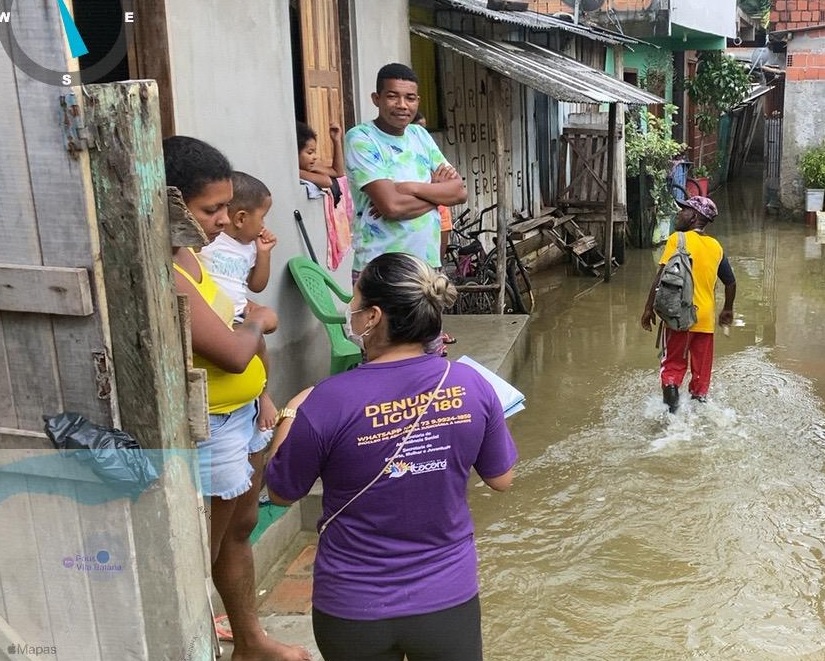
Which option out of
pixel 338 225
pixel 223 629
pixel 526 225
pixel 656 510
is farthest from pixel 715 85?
pixel 223 629

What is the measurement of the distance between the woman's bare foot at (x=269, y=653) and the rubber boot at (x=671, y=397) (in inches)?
141

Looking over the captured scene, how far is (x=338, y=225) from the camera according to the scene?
545cm

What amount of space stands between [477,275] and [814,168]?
Answer: 8.52 metres

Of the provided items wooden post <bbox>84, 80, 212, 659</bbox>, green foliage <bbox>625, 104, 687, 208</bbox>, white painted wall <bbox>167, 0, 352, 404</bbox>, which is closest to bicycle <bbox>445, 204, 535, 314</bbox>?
white painted wall <bbox>167, 0, 352, 404</bbox>

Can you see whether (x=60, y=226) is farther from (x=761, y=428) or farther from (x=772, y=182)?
(x=772, y=182)

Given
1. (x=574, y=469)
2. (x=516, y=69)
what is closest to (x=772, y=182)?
(x=516, y=69)

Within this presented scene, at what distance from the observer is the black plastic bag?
187 cm

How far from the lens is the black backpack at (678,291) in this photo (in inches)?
217

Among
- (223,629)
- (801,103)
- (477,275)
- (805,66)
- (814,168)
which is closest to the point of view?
(223,629)

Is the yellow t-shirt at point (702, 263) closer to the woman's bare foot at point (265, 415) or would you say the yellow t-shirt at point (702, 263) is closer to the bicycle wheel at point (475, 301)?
the bicycle wheel at point (475, 301)

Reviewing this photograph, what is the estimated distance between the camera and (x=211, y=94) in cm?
389

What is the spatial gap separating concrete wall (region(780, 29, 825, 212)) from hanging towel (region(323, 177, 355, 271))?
1199cm

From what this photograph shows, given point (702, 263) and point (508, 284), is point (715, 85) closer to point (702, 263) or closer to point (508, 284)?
point (508, 284)

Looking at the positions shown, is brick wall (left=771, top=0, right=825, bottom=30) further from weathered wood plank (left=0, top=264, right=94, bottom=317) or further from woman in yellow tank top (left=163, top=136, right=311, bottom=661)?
weathered wood plank (left=0, top=264, right=94, bottom=317)
